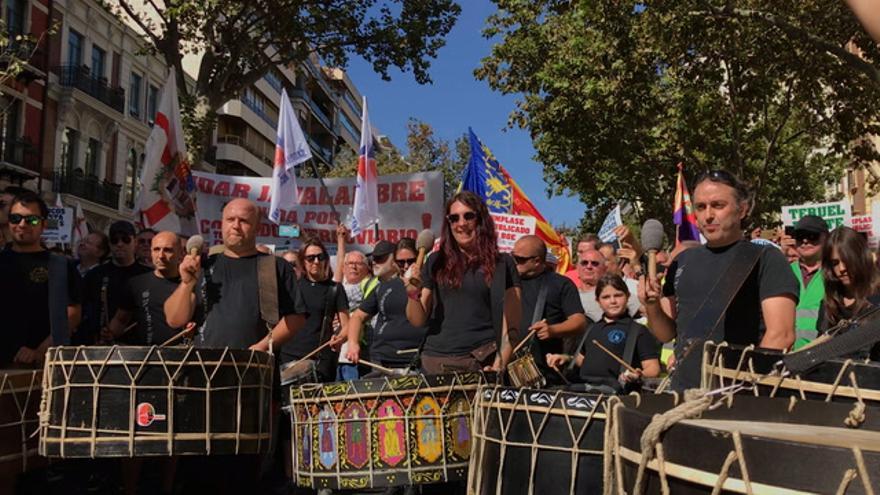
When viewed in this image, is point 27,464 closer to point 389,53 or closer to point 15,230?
point 15,230

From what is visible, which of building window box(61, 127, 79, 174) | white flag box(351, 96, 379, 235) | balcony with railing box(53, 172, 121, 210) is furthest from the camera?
building window box(61, 127, 79, 174)

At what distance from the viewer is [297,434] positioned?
5.16 meters

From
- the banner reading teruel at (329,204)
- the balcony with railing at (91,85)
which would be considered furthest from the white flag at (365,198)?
the balcony with railing at (91,85)

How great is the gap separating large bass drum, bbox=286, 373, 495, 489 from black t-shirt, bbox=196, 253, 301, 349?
998 mm

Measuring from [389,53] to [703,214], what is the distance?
15.2 meters

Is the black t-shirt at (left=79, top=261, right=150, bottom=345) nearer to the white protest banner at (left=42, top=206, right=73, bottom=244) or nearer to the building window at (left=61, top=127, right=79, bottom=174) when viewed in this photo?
the white protest banner at (left=42, top=206, right=73, bottom=244)

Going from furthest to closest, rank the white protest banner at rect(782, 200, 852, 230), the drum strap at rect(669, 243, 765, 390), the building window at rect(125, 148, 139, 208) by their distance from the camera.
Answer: the building window at rect(125, 148, 139, 208), the white protest banner at rect(782, 200, 852, 230), the drum strap at rect(669, 243, 765, 390)

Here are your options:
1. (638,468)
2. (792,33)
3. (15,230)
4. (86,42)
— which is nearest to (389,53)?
(792,33)

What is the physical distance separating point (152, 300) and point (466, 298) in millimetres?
2521

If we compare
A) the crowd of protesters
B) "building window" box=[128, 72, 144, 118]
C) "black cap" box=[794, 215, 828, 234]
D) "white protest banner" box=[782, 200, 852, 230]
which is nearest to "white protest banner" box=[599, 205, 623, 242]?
"white protest banner" box=[782, 200, 852, 230]

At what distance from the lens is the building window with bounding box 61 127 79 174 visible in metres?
37.2

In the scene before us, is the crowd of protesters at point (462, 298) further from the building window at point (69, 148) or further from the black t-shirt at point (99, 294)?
the building window at point (69, 148)

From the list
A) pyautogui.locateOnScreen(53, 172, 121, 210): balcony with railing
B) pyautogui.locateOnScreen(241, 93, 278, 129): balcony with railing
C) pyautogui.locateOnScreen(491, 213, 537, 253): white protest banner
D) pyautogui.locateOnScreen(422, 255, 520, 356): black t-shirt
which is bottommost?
pyautogui.locateOnScreen(422, 255, 520, 356): black t-shirt

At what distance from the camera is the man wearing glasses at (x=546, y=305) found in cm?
659
